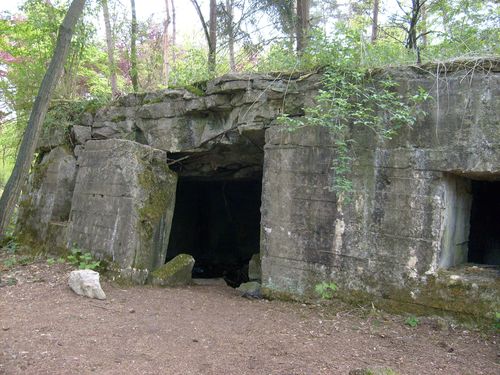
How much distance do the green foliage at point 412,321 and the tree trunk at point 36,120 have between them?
535cm

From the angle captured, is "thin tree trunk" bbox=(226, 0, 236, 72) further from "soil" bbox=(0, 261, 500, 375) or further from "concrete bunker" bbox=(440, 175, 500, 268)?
"soil" bbox=(0, 261, 500, 375)

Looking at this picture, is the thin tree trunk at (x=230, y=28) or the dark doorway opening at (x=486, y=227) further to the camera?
the thin tree trunk at (x=230, y=28)

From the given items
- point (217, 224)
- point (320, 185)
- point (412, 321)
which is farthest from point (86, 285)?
point (217, 224)

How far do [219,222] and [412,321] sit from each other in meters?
6.74

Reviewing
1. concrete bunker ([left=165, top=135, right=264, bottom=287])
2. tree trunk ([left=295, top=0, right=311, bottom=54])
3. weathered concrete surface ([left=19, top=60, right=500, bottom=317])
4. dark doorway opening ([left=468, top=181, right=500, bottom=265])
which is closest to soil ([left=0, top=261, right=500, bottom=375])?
weathered concrete surface ([left=19, top=60, right=500, bottom=317])

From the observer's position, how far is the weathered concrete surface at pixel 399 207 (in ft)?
13.7

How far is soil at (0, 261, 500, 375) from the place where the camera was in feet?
10.5

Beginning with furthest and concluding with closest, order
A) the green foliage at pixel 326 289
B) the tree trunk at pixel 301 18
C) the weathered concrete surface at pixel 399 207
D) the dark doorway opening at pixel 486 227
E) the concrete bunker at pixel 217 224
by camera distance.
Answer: the concrete bunker at pixel 217 224 → the tree trunk at pixel 301 18 → the dark doorway opening at pixel 486 227 → the green foliage at pixel 326 289 → the weathered concrete surface at pixel 399 207

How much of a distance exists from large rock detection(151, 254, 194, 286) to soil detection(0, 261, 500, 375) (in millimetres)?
529

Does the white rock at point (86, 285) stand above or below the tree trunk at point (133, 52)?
below

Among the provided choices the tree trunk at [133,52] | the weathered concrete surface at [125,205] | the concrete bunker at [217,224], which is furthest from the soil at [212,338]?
the tree trunk at [133,52]

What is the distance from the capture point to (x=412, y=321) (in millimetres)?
4215

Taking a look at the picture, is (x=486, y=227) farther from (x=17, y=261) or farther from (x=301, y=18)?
(x=17, y=261)

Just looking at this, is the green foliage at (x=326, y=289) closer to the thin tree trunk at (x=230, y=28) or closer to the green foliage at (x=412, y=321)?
the green foliage at (x=412, y=321)
